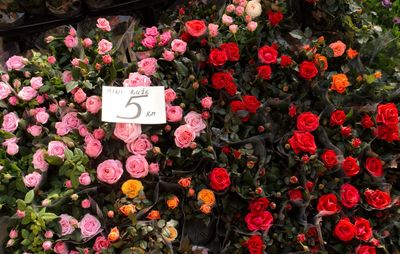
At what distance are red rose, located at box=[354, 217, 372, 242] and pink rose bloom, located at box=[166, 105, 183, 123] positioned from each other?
682 millimetres

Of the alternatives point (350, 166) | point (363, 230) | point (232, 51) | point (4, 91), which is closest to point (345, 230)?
point (363, 230)

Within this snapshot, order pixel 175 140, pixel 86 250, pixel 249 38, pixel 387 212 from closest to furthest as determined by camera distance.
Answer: pixel 86 250
pixel 175 140
pixel 387 212
pixel 249 38

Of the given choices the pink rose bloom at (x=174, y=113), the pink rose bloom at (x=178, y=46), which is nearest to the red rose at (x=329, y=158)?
the pink rose bloom at (x=174, y=113)

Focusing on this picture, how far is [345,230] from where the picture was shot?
1407 millimetres

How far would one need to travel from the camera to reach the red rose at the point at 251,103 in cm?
151

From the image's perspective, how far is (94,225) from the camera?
1.32 metres

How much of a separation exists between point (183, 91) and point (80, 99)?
1.15 feet

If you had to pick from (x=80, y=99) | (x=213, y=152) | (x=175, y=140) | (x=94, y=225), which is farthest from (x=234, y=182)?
(x=80, y=99)

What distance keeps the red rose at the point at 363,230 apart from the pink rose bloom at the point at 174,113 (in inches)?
26.8

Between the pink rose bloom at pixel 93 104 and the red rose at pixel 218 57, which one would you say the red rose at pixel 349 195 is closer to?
the red rose at pixel 218 57

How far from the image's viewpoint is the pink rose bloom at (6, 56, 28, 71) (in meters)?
1.57

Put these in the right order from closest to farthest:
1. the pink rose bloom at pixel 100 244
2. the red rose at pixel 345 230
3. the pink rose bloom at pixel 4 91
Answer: the pink rose bloom at pixel 100 244
the red rose at pixel 345 230
the pink rose bloom at pixel 4 91

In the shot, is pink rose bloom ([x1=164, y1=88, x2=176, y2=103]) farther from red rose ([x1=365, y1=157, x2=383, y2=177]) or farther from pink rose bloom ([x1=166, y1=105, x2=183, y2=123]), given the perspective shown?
red rose ([x1=365, y1=157, x2=383, y2=177])

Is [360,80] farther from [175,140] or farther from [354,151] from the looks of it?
[175,140]
